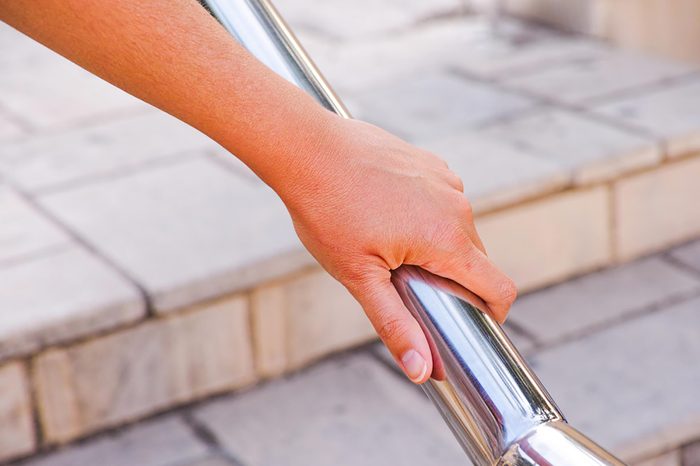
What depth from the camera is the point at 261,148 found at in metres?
0.65

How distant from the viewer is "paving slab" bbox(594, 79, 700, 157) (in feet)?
6.91

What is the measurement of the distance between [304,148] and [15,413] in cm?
102

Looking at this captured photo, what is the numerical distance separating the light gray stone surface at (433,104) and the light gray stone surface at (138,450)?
2.72 feet

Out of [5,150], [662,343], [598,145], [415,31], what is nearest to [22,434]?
[5,150]

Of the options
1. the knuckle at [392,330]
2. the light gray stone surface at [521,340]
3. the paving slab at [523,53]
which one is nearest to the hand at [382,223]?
the knuckle at [392,330]

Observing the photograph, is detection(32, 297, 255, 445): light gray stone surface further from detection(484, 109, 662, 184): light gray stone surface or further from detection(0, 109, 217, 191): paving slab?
detection(484, 109, 662, 184): light gray stone surface

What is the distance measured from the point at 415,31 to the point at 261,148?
2.36m

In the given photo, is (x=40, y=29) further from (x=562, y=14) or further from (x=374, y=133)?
(x=562, y=14)

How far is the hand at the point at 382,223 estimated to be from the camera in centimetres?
64

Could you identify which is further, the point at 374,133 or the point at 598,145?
the point at 598,145

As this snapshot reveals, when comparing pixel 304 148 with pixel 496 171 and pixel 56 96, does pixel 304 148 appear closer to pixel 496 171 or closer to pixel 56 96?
pixel 496 171

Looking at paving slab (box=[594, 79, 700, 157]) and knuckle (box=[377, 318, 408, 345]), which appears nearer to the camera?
knuckle (box=[377, 318, 408, 345])

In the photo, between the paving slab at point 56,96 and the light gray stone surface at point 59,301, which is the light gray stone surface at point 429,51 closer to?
the paving slab at point 56,96

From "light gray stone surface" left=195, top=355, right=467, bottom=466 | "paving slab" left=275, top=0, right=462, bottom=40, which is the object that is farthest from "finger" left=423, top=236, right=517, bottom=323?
"paving slab" left=275, top=0, right=462, bottom=40
